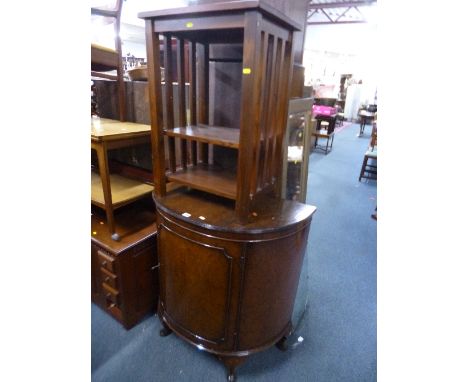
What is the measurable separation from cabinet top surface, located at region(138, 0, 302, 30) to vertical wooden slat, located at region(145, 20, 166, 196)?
80 mm

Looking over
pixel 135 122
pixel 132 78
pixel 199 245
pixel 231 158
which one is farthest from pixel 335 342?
pixel 132 78

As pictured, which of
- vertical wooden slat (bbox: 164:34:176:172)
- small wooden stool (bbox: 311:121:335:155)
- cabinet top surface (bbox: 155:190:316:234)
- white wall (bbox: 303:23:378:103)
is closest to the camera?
cabinet top surface (bbox: 155:190:316:234)

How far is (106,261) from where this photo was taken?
1.47 m

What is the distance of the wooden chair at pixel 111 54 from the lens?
5.11 ft

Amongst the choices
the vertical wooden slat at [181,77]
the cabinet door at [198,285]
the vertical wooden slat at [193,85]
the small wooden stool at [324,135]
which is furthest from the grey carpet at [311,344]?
the small wooden stool at [324,135]

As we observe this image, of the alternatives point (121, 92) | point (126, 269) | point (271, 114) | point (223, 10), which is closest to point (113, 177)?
point (121, 92)

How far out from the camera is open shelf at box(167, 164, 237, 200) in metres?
1.17

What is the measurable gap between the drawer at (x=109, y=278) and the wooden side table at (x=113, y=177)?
0.18 metres

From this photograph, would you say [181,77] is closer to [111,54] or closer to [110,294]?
[111,54]

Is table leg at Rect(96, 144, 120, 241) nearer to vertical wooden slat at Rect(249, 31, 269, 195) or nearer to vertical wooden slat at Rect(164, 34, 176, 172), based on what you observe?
vertical wooden slat at Rect(164, 34, 176, 172)

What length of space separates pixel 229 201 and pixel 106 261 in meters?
0.75

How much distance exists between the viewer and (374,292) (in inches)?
78.0

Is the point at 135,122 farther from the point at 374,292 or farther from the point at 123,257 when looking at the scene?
the point at 374,292

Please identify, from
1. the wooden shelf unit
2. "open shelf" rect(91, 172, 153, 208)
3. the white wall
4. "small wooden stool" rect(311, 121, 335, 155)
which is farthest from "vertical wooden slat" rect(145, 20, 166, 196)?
the white wall
